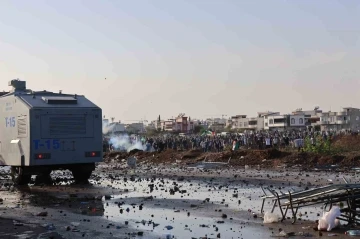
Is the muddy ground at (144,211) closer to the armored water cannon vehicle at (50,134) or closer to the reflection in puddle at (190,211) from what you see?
the reflection in puddle at (190,211)

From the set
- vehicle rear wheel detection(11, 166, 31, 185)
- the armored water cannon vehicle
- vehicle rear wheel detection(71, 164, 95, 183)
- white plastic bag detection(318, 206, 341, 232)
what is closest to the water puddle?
white plastic bag detection(318, 206, 341, 232)

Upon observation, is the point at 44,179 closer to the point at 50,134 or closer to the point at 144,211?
the point at 50,134

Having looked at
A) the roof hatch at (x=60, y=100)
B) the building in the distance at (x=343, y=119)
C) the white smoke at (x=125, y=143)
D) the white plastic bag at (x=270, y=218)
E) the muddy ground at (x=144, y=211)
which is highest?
the building in the distance at (x=343, y=119)

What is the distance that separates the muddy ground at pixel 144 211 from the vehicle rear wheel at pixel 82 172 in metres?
0.64

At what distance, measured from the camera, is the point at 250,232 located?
10.6 m

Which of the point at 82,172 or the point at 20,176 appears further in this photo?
the point at 82,172

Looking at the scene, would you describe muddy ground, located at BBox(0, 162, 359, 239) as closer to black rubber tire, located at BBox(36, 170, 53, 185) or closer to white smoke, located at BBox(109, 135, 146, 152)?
black rubber tire, located at BBox(36, 170, 53, 185)

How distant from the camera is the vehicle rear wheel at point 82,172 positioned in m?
22.2

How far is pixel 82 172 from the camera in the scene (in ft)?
73.5

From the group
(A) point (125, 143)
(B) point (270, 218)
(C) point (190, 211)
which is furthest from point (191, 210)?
(A) point (125, 143)

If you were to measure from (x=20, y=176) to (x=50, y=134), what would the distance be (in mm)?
2219

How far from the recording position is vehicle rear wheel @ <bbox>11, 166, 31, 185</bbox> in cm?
2152

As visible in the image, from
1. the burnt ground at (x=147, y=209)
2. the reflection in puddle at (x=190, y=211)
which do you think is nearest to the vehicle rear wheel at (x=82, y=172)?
the burnt ground at (x=147, y=209)

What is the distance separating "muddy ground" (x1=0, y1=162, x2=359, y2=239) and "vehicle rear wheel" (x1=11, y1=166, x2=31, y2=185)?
37 cm
